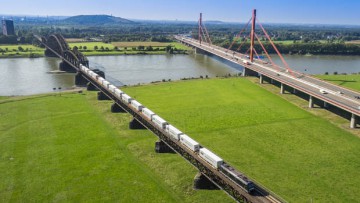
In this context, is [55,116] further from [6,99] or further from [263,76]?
[263,76]

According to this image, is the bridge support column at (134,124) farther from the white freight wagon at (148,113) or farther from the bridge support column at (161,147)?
the bridge support column at (161,147)

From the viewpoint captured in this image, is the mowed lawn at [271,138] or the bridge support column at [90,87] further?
the bridge support column at [90,87]

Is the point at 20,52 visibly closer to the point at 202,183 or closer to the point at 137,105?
the point at 137,105

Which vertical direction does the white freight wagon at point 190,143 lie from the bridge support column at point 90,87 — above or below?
above

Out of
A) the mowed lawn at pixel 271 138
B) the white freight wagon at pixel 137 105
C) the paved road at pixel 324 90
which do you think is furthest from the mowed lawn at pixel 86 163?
the paved road at pixel 324 90

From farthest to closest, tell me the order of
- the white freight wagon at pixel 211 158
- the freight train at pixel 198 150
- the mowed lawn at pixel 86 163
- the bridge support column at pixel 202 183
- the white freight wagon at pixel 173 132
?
the white freight wagon at pixel 173 132
the bridge support column at pixel 202 183
the mowed lawn at pixel 86 163
the white freight wagon at pixel 211 158
the freight train at pixel 198 150

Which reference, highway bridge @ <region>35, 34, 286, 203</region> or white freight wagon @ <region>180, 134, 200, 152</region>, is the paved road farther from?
highway bridge @ <region>35, 34, 286, 203</region>

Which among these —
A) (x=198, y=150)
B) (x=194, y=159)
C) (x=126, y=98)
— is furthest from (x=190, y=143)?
(x=126, y=98)

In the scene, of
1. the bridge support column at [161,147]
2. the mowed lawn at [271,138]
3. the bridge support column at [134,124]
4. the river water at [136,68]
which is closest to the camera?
the mowed lawn at [271,138]

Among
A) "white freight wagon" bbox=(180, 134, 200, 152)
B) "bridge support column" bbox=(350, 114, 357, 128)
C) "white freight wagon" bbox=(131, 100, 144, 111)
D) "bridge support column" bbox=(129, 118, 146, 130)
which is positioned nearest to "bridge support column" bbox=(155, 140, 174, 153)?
"white freight wagon" bbox=(180, 134, 200, 152)
